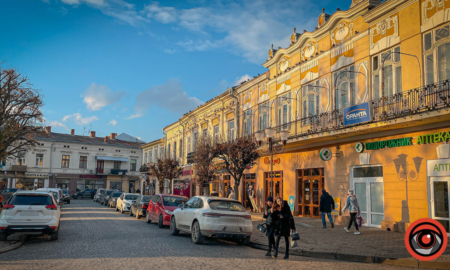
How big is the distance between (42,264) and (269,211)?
5532mm

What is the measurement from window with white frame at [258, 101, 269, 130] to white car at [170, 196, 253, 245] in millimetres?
12708

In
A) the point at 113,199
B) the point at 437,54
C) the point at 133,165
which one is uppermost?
the point at 437,54

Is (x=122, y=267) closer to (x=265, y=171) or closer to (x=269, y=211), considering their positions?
(x=269, y=211)

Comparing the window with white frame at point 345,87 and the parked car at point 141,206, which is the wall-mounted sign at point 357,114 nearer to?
the window with white frame at point 345,87

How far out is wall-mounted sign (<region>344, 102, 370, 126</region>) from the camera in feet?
48.6

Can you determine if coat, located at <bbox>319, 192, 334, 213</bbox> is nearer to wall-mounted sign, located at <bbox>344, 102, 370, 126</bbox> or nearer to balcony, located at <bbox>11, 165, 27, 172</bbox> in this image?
wall-mounted sign, located at <bbox>344, 102, 370, 126</bbox>

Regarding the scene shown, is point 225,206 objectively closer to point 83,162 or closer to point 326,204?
point 326,204

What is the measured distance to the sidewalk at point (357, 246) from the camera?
923cm

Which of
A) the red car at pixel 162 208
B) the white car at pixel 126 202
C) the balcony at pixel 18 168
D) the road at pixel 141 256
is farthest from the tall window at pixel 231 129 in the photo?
the balcony at pixel 18 168

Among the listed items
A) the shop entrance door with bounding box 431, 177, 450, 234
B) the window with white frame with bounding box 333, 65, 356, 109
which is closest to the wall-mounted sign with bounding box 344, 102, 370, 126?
the window with white frame with bounding box 333, 65, 356, 109

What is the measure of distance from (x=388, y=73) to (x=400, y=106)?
6.30 ft

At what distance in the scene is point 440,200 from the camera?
1298 cm
